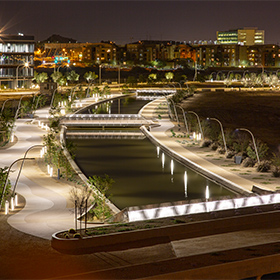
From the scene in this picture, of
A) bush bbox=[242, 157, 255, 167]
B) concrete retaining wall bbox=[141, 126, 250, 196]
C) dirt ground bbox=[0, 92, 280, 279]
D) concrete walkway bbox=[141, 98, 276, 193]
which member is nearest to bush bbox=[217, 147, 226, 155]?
concrete walkway bbox=[141, 98, 276, 193]

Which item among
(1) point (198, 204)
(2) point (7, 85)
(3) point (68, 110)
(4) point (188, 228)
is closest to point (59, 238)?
(4) point (188, 228)

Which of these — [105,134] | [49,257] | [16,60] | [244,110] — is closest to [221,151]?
[105,134]

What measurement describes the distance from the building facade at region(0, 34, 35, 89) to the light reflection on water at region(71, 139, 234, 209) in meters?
47.0

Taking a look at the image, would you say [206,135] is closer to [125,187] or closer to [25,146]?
[25,146]

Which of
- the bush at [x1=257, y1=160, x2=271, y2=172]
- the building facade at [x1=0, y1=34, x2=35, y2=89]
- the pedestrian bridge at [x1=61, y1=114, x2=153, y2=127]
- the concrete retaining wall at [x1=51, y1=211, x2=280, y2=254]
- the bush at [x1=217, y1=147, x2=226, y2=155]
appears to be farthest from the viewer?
the building facade at [x1=0, y1=34, x2=35, y2=89]

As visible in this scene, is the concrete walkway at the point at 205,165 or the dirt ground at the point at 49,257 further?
the concrete walkway at the point at 205,165

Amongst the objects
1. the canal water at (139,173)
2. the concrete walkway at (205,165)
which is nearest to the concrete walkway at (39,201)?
the canal water at (139,173)

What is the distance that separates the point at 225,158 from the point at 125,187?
6.60 meters

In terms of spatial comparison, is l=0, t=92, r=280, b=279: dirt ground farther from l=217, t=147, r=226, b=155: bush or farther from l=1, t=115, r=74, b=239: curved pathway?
l=217, t=147, r=226, b=155: bush

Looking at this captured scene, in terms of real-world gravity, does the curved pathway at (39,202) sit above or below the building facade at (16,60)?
below

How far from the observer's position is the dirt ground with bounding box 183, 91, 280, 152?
42259 millimetres

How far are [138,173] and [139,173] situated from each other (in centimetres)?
4

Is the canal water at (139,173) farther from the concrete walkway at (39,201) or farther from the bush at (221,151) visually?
the bush at (221,151)

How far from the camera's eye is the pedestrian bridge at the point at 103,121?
3847cm
